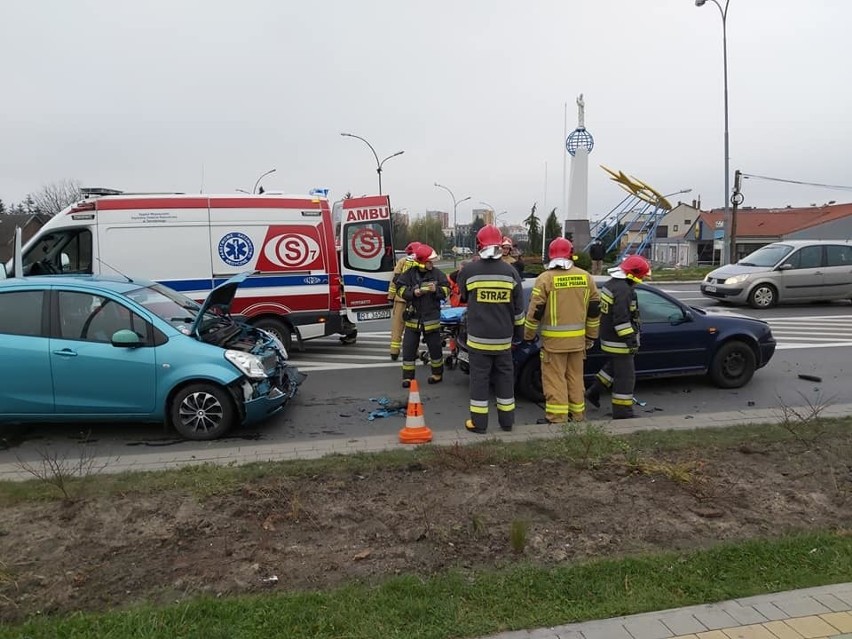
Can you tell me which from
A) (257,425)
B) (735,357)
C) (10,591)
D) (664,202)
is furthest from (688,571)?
(664,202)

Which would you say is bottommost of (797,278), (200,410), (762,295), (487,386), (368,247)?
(200,410)

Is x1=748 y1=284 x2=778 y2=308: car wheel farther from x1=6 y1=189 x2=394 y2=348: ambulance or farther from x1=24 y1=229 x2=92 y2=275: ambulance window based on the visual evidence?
x1=24 y1=229 x2=92 y2=275: ambulance window

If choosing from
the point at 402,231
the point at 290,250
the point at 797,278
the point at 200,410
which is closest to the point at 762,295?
the point at 797,278

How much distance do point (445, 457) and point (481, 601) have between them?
1801 mm

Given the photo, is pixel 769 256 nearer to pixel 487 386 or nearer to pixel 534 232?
pixel 487 386

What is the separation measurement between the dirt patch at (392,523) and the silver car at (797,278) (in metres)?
11.9

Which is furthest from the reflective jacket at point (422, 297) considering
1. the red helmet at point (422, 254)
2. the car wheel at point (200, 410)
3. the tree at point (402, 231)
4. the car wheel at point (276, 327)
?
the tree at point (402, 231)

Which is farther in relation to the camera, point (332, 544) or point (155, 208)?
point (155, 208)

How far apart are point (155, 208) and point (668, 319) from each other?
7433 mm

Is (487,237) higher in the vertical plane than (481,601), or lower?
higher

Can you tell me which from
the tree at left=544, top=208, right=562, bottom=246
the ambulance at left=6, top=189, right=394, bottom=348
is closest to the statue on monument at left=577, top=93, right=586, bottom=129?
the tree at left=544, top=208, right=562, bottom=246

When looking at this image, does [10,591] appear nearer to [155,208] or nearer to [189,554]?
[189,554]

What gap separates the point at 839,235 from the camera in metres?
53.2

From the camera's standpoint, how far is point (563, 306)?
5953 mm
